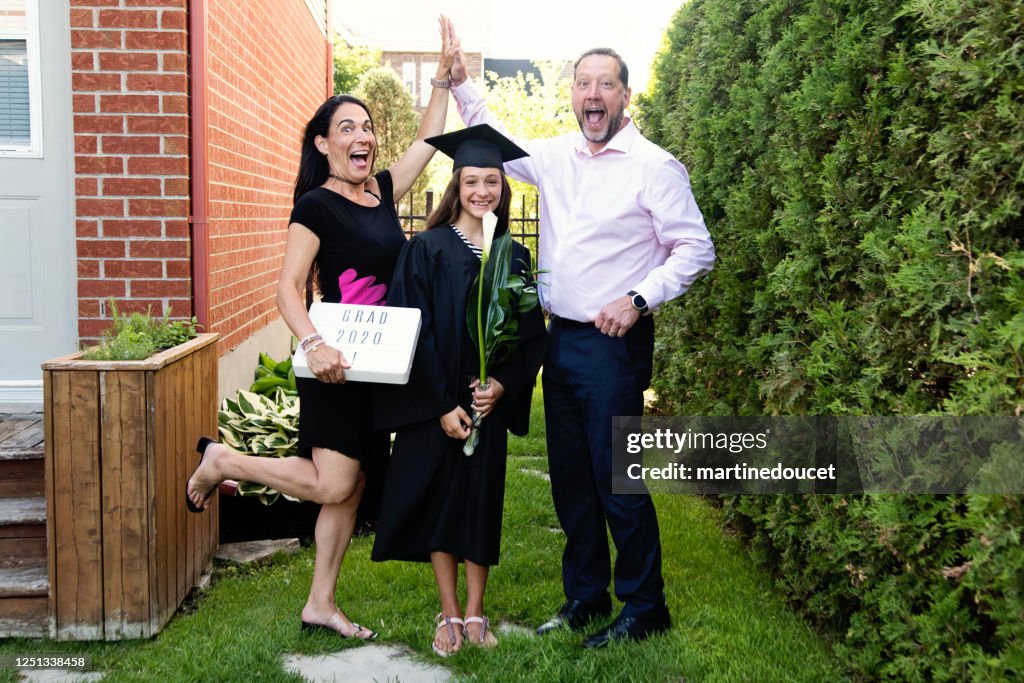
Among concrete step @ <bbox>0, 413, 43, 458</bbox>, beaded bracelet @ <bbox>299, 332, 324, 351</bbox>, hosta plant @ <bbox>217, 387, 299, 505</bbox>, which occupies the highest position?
beaded bracelet @ <bbox>299, 332, 324, 351</bbox>

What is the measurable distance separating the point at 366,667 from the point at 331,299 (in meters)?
1.46

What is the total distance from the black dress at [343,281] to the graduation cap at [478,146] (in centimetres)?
47

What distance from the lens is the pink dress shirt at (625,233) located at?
3947mm

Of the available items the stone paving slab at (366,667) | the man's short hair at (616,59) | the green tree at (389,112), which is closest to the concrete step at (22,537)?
the stone paving slab at (366,667)

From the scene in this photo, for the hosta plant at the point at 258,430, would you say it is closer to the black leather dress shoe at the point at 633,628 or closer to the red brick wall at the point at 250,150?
the red brick wall at the point at 250,150

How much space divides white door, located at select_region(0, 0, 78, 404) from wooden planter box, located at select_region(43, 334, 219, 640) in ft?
4.40

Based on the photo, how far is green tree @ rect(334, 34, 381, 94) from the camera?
2902cm

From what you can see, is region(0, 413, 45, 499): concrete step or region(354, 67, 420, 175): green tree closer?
region(0, 413, 45, 499): concrete step

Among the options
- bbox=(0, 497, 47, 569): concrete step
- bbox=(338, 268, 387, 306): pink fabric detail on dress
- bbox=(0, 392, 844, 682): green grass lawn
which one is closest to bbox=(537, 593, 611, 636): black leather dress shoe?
bbox=(0, 392, 844, 682): green grass lawn

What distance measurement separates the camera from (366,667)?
376 cm

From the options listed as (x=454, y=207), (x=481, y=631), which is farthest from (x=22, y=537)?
(x=454, y=207)

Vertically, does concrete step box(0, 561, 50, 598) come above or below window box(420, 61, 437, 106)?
below

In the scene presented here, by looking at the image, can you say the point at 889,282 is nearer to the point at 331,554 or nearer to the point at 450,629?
the point at 450,629

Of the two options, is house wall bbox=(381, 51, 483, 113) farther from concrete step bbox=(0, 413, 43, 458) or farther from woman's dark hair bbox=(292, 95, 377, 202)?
woman's dark hair bbox=(292, 95, 377, 202)
